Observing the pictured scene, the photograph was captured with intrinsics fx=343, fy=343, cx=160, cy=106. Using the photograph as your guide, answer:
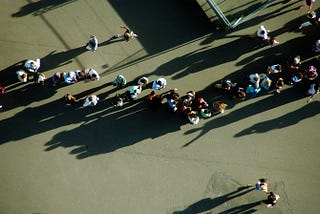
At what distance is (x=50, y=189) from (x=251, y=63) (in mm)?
8164

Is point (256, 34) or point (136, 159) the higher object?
point (256, 34)

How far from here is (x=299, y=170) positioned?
1191 centimetres

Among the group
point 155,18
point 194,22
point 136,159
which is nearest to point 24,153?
point 136,159

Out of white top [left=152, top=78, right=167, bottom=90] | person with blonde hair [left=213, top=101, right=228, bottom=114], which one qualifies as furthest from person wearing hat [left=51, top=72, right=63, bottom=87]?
person with blonde hair [left=213, top=101, right=228, bottom=114]

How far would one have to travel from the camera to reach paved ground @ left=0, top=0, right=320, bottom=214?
11.6m

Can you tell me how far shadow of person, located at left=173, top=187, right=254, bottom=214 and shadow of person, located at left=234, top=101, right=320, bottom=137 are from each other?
1.99m

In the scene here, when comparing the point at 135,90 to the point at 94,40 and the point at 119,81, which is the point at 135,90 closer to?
the point at 119,81

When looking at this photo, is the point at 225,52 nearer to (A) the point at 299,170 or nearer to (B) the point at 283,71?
(B) the point at 283,71

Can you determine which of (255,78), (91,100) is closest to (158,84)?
(91,100)

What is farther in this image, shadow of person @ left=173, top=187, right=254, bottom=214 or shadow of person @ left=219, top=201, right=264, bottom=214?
shadow of person @ left=219, top=201, right=264, bottom=214

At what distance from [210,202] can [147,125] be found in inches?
136

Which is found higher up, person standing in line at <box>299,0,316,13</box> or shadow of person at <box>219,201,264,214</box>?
person standing in line at <box>299,0,316,13</box>

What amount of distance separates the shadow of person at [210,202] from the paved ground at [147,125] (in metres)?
0.03

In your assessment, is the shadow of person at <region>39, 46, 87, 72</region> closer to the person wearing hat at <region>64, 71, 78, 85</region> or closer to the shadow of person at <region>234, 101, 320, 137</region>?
the person wearing hat at <region>64, 71, 78, 85</region>
